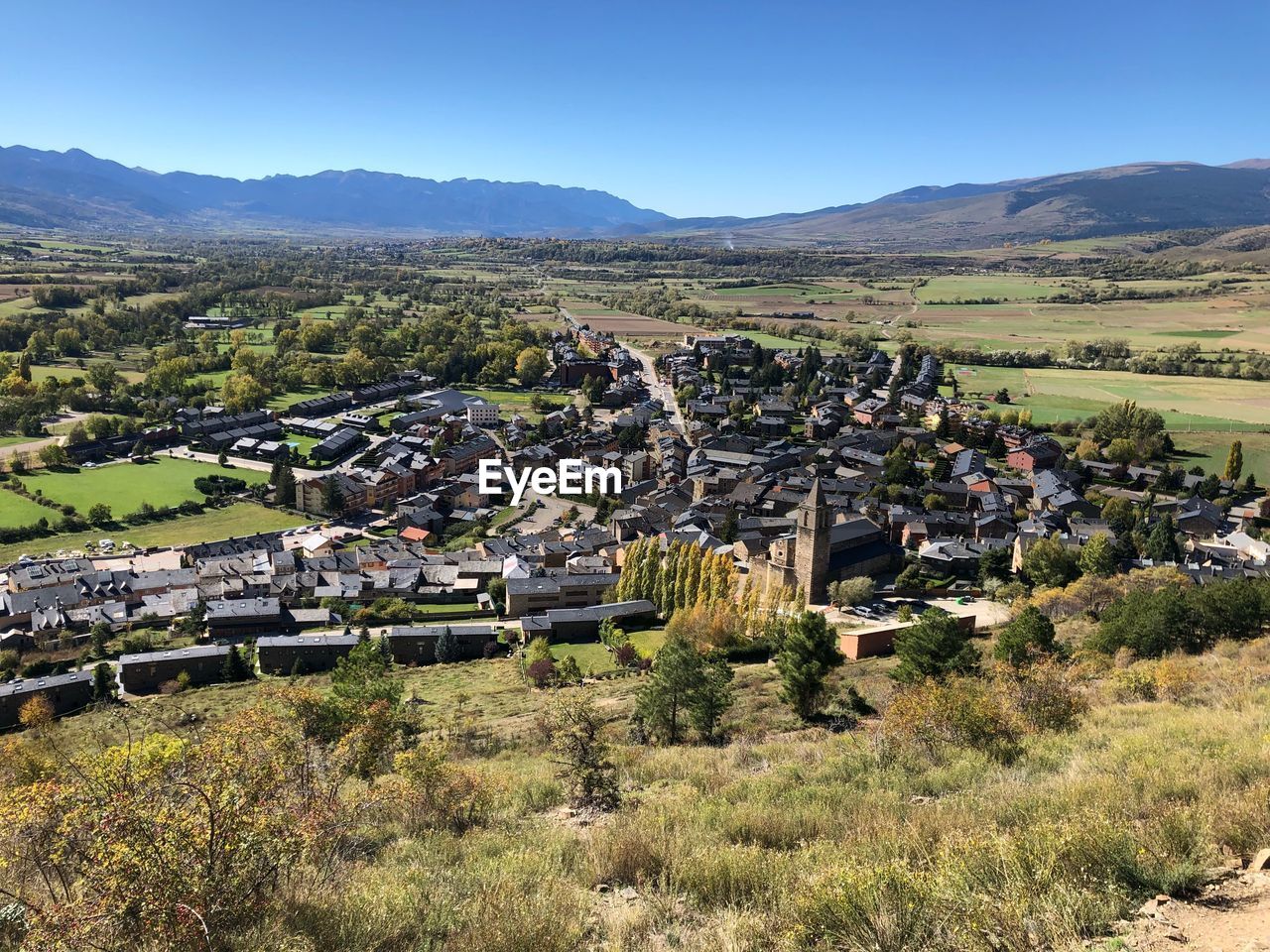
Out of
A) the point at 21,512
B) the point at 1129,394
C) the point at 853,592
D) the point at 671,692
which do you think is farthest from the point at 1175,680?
the point at 1129,394

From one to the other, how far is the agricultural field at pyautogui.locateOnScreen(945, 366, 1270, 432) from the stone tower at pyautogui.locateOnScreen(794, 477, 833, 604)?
3630 cm

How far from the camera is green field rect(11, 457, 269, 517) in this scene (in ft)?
141

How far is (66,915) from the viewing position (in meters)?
4.12

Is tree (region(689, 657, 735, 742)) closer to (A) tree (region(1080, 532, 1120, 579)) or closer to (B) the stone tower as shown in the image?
(B) the stone tower

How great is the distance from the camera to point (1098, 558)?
29.6 meters

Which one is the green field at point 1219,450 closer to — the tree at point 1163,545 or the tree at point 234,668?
the tree at point 1163,545

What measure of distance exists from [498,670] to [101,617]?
656 inches

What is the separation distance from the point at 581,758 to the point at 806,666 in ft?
26.6

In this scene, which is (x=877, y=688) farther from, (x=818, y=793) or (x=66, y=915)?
(x=66, y=915)

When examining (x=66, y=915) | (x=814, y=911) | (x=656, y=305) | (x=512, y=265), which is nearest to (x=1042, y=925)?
(x=814, y=911)

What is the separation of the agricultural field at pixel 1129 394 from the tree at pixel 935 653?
45124 millimetres

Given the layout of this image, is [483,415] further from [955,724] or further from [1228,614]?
[955,724]

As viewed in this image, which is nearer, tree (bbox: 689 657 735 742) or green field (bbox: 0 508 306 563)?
tree (bbox: 689 657 735 742)

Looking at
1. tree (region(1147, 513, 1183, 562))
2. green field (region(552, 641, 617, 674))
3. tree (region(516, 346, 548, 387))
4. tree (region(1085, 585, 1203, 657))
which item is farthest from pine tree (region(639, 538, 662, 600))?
tree (region(516, 346, 548, 387))
